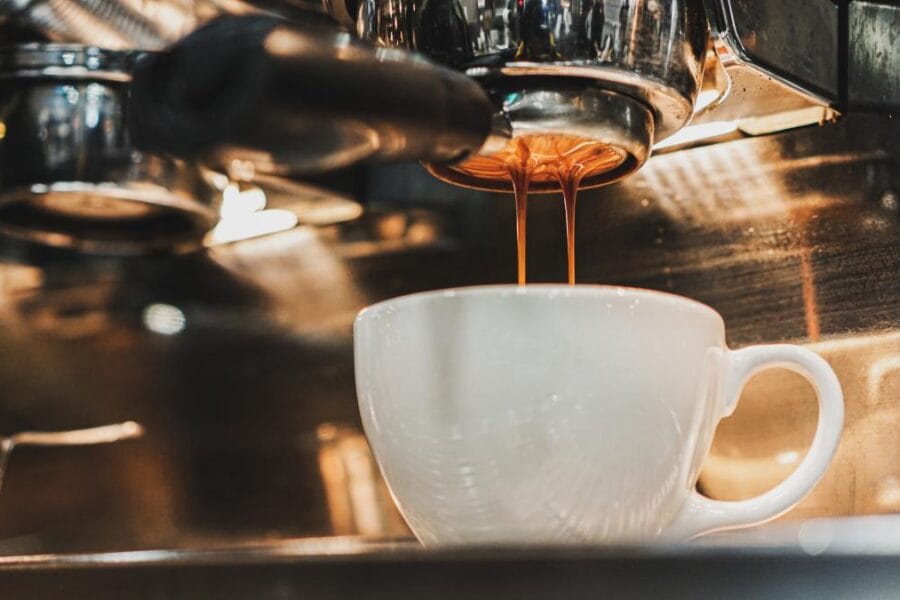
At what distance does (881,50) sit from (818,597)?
1.01 feet

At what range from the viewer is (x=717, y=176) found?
1.69 feet

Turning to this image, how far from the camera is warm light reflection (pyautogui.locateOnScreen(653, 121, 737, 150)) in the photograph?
50 cm

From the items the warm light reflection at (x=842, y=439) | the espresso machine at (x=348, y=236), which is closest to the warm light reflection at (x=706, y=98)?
the espresso machine at (x=348, y=236)

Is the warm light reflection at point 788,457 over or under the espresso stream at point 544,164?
under

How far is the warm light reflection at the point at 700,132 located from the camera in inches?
19.6

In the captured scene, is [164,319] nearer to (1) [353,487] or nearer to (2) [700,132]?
(1) [353,487]

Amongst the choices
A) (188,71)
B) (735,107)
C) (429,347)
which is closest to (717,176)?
(735,107)

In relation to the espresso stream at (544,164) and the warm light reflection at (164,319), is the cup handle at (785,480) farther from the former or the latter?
the warm light reflection at (164,319)

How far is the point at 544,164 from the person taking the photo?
44 cm

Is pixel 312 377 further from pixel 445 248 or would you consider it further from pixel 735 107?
pixel 735 107

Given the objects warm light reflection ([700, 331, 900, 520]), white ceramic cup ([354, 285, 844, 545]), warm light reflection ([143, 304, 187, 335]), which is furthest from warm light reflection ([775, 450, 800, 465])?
warm light reflection ([143, 304, 187, 335])

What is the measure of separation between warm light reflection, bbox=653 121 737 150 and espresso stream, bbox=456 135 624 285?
0.06 metres

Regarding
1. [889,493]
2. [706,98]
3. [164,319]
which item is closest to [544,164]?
[706,98]

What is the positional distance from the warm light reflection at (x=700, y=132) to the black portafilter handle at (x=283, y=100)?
0.23 metres
